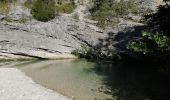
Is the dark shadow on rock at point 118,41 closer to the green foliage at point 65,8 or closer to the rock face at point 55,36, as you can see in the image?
the rock face at point 55,36

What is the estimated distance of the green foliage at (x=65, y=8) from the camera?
50987 millimetres

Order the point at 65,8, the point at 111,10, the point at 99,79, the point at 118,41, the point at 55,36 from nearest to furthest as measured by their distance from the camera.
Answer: the point at 99,79, the point at 118,41, the point at 55,36, the point at 111,10, the point at 65,8

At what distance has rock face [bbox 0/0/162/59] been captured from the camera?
45.2m

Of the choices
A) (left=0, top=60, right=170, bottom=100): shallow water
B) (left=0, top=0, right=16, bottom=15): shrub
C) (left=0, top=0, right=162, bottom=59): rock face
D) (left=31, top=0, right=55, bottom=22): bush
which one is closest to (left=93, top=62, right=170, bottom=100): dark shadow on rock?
(left=0, top=60, right=170, bottom=100): shallow water

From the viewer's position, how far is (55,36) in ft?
154

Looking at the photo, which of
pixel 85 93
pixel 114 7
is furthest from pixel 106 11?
pixel 85 93

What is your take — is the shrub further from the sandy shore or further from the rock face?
the sandy shore

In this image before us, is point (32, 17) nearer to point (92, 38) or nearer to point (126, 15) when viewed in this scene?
point (92, 38)

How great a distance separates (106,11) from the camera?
49.2 meters

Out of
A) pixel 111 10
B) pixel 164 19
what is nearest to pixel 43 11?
pixel 111 10

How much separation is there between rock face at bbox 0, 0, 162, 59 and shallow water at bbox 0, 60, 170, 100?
2.82 m

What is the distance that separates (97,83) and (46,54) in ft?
59.0

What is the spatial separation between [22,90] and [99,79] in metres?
8.41

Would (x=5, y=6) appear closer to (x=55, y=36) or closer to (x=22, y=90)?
(x=55, y=36)
